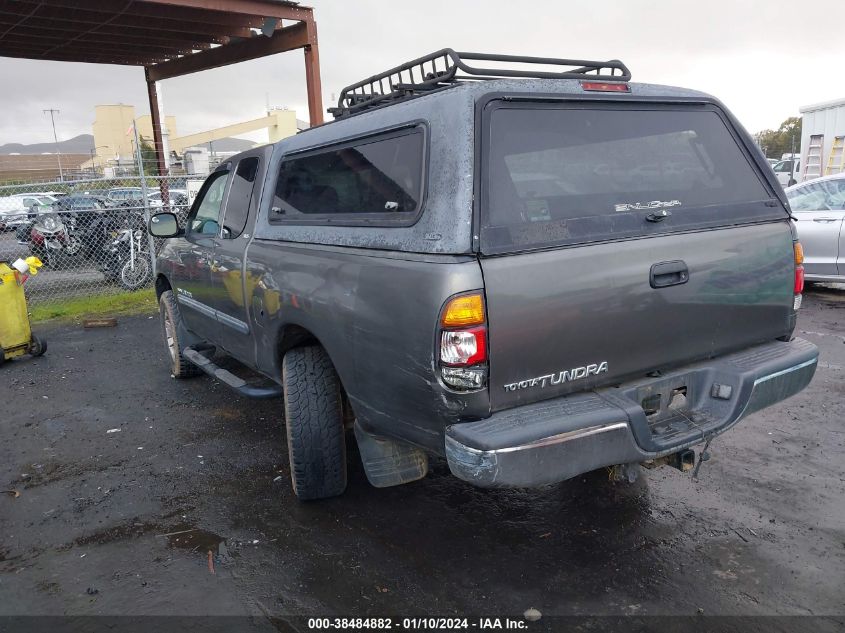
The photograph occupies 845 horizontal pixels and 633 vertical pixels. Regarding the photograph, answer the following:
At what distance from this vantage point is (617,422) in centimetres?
264

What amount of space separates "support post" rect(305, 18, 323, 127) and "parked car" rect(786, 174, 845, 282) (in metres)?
7.24

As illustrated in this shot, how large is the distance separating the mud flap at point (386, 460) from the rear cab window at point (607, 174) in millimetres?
1162

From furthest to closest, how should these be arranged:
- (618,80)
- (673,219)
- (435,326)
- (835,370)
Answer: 1. (835,370)
2. (618,80)
3. (673,219)
4. (435,326)

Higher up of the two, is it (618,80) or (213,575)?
(618,80)

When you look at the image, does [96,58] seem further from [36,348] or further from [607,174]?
[607,174]

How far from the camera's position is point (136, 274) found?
11031 millimetres

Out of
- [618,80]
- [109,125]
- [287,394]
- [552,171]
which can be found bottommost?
[287,394]

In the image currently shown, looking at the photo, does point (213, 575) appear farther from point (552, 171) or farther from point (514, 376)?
point (552, 171)

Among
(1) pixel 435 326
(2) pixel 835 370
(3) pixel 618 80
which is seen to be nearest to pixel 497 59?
(3) pixel 618 80

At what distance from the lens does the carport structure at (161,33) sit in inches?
376

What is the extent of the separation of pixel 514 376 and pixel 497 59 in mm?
1672

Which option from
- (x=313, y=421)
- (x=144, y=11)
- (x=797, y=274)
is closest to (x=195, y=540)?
(x=313, y=421)

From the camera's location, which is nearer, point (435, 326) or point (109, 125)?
point (435, 326)

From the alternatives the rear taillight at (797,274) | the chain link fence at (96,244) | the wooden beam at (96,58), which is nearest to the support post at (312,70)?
the chain link fence at (96,244)
